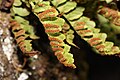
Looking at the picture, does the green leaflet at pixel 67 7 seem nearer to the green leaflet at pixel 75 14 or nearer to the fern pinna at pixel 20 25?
the green leaflet at pixel 75 14

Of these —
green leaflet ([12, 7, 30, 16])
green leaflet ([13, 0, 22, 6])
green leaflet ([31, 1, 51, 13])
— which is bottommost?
green leaflet ([12, 7, 30, 16])

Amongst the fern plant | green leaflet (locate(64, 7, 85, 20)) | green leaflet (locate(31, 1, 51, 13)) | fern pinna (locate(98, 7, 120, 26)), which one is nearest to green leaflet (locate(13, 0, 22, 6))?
the fern plant

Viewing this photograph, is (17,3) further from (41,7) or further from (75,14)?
(75,14)

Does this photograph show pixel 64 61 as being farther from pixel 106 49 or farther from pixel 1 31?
pixel 1 31

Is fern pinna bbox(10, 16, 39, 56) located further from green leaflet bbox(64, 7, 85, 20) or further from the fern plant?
green leaflet bbox(64, 7, 85, 20)

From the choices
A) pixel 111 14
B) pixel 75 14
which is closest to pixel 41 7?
pixel 75 14

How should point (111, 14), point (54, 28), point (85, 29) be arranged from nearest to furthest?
point (54, 28), point (85, 29), point (111, 14)

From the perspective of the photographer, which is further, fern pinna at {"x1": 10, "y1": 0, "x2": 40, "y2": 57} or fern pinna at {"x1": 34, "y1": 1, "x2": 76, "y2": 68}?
fern pinna at {"x1": 10, "y1": 0, "x2": 40, "y2": 57}

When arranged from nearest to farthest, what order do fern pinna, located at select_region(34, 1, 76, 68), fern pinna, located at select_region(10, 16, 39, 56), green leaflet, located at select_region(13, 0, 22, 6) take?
fern pinna, located at select_region(34, 1, 76, 68)
fern pinna, located at select_region(10, 16, 39, 56)
green leaflet, located at select_region(13, 0, 22, 6)
